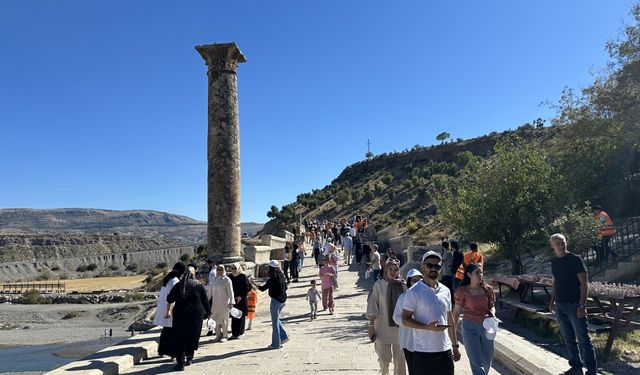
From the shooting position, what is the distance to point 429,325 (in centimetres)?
442

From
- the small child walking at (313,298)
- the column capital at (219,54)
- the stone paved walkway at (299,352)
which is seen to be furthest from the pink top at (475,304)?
the column capital at (219,54)

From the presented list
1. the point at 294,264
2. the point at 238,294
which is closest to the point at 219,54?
the point at 294,264

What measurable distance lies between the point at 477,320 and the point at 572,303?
70.3 inches

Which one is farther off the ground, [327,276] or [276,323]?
[327,276]

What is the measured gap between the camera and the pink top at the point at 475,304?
557cm

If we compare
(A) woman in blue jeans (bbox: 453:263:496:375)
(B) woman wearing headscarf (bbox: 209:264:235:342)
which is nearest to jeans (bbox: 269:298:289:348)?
(B) woman wearing headscarf (bbox: 209:264:235:342)

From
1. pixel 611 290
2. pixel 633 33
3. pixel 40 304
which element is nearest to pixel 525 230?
pixel 611 290

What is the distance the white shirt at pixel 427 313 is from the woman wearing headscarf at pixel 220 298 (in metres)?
5.78

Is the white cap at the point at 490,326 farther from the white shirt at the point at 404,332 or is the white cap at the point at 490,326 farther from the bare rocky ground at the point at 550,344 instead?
the bare rocky ground at the point at 550,344

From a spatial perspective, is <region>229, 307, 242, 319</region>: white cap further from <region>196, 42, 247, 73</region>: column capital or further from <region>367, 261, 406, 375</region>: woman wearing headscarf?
<region>196, 42, 247, 73</region>: column capital

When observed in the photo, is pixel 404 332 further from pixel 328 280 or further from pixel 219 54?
pixel 219 54

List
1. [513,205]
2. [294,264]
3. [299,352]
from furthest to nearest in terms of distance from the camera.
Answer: [294,264] < [513,205] < [299,352]

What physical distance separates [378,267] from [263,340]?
4.49 m

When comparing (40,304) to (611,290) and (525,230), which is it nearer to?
(525,230)
